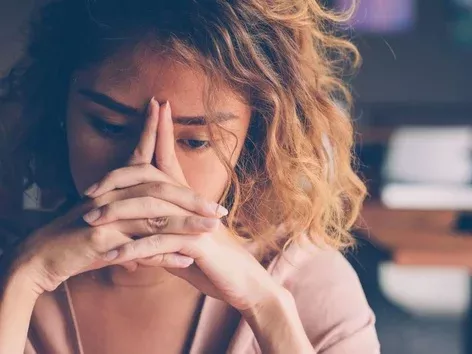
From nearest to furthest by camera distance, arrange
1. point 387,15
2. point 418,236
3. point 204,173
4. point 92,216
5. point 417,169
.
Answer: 1. point 92,216
2. point 204,173
3. point 418,236
4. point 417,169
5. point 387,15

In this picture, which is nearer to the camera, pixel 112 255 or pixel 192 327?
pixel 112 255

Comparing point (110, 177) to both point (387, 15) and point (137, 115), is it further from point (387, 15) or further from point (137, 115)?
point (387, 15)

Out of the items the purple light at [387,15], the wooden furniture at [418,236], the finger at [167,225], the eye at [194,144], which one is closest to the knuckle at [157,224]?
the finger at [167,225]

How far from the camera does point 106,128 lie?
757mm

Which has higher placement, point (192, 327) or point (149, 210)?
point (149, 210)

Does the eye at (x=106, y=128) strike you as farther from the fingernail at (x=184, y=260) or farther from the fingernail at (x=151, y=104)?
the fingernail at (x=184, y=260)

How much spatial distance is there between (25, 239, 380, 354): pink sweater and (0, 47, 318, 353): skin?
7 cm

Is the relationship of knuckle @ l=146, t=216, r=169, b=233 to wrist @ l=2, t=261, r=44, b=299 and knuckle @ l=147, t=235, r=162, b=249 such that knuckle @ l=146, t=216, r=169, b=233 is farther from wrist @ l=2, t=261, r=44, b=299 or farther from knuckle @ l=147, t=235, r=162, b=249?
wrist @ l=2, t=261, r=44, b=299

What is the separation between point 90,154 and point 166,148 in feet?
0.36

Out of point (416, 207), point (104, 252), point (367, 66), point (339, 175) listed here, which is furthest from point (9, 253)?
point (367, 66)

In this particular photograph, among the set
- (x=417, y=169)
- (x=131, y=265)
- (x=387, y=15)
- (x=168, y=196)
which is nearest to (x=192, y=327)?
(x=131, y=265)

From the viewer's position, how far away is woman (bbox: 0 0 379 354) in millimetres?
702

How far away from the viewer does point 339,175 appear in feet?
3.04

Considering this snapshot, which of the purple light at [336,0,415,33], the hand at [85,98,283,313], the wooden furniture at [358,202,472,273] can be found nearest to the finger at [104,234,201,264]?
the hand at [85,98,283,313]
